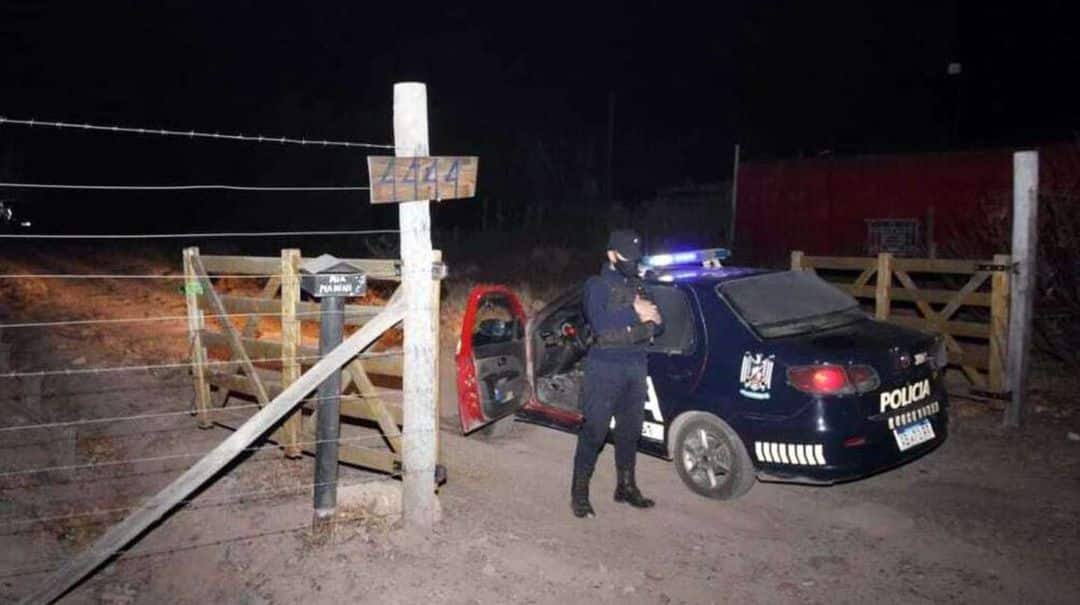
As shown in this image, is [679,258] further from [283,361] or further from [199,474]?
[199,474]

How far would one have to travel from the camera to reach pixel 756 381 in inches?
219

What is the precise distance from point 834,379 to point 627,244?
148 cm

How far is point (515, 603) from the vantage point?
14.8 ft

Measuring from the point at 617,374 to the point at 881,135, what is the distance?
26189 mm

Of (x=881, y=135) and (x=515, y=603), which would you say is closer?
(x=515, y=603)

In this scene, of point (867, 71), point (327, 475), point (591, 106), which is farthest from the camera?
point (591, 106)

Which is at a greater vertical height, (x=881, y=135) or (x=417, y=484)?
(x=881, y=135)

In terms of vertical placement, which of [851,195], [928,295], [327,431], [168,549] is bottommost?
[168,549]

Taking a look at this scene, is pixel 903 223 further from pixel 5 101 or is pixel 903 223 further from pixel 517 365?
pixel 5 101

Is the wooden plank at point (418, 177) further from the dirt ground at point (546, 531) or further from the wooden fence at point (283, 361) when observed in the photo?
the dirt ground at point (546, 531)

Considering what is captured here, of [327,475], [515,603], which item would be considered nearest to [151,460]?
[327,475]

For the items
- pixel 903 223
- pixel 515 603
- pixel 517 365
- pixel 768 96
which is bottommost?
pixel 515 603

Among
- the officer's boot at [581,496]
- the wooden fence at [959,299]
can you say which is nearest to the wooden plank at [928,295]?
the wooden fence at [959,299]

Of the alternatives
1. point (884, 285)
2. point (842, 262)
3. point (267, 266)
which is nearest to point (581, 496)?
point (267, 266)
